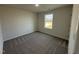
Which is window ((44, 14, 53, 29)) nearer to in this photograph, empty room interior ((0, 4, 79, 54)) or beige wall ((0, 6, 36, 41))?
empty room interior ((0, 4, 79, 54))

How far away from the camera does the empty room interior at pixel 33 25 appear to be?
3.24m

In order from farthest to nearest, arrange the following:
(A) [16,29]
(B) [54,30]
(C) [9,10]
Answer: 1. (B) [54,30]
2. (A) [16,29]
3. (C) [9,10]

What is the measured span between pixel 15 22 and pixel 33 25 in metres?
2.18

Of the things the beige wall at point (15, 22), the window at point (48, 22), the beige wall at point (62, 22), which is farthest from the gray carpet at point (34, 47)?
the window at point (48, 22)

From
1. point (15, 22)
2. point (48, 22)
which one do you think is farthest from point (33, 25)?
point (15, 22)

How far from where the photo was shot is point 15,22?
4.34 meters

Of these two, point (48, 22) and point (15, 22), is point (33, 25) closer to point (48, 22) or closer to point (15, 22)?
point (48, 22)

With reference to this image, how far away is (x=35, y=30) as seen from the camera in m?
6.55

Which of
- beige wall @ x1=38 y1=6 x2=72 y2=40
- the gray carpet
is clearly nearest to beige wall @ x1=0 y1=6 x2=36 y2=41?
the gray carpet

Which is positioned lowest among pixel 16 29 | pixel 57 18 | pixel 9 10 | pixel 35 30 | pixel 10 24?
pixel 35 30

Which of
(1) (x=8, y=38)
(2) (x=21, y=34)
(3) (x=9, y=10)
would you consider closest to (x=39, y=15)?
(2) (x=21, y=34)

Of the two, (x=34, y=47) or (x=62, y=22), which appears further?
(x=62, y=22)
